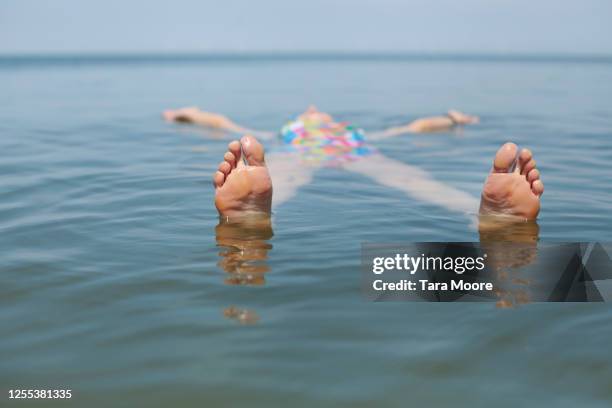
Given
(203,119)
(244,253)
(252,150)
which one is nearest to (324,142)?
(252,150)

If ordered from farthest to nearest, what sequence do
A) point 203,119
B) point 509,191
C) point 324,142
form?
point 203,119 → point 324,142 → point 509,191

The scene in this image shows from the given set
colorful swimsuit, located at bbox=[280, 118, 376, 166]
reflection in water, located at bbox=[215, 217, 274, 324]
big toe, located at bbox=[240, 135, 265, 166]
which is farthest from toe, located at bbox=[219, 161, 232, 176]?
colorful swimsuit, located at bbox=[280, 118, 376, 166]

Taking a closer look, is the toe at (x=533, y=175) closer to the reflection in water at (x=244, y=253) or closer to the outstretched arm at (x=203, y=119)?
the reflection in water at (x=244, y=253)

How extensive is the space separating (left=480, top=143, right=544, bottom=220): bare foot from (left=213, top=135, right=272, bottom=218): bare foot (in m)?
1.55

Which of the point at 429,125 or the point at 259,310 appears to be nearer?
the point at 259,310

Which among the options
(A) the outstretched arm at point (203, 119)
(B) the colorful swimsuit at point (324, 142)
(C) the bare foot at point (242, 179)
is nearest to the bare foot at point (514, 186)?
(C) the bare foot at point (242, 179)

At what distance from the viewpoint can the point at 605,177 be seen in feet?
→ 21.1

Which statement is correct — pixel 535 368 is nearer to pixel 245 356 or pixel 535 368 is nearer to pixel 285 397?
pixel 285 397

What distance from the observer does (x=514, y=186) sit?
4.18 metres

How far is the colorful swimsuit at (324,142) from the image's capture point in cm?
696

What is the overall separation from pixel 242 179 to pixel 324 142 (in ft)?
10.2

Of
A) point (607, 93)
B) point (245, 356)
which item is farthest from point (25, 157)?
point (607, 93)

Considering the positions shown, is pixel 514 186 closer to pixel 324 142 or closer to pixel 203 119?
pixel 324 142

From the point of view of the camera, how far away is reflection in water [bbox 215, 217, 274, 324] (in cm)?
302
